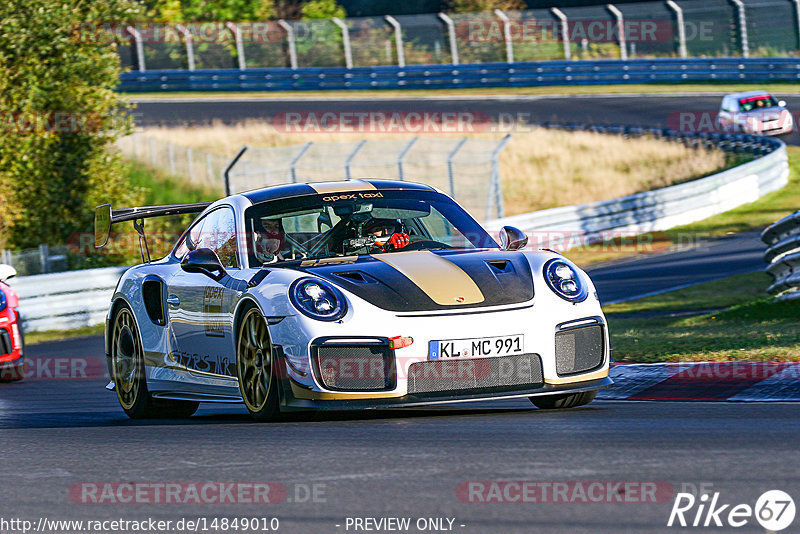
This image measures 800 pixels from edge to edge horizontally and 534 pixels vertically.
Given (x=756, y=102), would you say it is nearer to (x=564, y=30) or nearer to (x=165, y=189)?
(x=564, y=30)

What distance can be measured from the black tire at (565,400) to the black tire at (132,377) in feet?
8.34

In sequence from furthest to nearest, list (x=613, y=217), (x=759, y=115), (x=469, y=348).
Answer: (x=759, y=115) < (x=613, y=217) < (x=469, y=348)

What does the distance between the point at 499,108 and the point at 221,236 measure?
3268cm

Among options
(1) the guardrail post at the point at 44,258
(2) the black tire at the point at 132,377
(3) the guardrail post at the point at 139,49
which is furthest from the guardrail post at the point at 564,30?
(2) the black tire at the point at 132,377

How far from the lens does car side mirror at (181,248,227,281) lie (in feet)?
24.5

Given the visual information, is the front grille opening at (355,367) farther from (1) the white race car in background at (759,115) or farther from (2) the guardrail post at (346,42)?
(2) the guardrail post at (346,42)

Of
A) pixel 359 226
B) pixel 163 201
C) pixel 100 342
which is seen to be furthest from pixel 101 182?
pixel 359 226

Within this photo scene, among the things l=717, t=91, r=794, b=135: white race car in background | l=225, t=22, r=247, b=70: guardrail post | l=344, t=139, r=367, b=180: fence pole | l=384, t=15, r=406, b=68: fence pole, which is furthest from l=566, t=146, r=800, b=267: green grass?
l=225, t=22, r=247, b=70: guardrail post

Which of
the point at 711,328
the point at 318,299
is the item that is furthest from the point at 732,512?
the point at 711,328

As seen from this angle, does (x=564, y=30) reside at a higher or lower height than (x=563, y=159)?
higher

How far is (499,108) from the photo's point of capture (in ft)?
131

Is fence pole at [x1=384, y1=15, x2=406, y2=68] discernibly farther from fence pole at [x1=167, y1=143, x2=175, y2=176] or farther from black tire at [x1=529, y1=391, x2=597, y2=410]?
black tire at [x1=529, y1=391, x2=597, y2=410]

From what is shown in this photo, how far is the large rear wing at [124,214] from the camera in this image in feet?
27.6

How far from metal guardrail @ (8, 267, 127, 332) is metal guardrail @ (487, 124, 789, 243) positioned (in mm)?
6633
